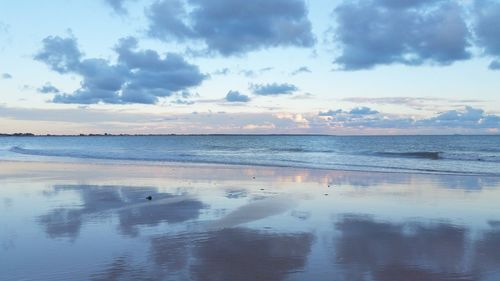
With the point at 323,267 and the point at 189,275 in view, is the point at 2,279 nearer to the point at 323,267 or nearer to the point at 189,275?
the point at 189,275

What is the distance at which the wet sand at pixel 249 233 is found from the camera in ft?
23.7

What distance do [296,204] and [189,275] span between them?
6822 millimetres

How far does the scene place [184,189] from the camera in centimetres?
1689

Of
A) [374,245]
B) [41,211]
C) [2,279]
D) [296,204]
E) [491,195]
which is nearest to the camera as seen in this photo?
[2,279]

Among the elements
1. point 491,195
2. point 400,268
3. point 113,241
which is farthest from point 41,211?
point 491,195

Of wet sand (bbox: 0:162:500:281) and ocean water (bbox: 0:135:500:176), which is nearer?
wet sand (bbox: 0:162:500:281)

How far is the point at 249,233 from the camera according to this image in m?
9.69

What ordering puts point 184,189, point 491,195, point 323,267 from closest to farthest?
1. point 323,267
2. point 491,195
3. point 184,189

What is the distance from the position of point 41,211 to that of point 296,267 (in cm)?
758

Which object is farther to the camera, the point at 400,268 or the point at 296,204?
the point at 296,204

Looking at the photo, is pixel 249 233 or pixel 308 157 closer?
pixel 249 233

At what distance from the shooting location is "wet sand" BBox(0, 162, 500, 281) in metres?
7.21

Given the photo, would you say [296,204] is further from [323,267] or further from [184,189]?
[323,267]

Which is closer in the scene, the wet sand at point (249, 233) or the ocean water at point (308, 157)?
the wet sand at point (249, 233)
